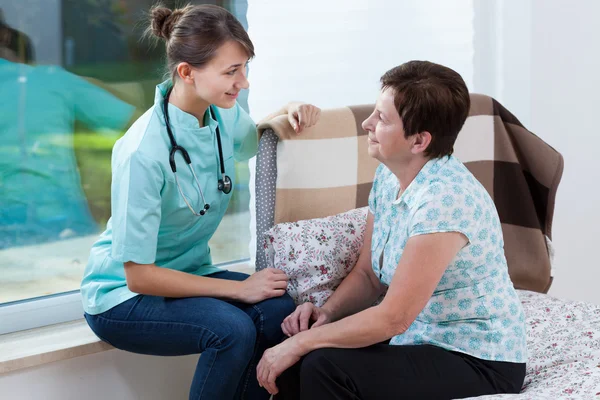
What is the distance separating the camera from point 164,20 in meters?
1.77

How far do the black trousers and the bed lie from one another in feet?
0.26

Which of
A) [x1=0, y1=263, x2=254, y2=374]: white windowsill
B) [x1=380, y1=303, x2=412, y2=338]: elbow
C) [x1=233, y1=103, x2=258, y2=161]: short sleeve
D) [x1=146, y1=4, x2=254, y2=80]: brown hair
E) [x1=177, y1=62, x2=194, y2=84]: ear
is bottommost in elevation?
[x1=0, y1=263, x2=254, y2=374]: white windowsill

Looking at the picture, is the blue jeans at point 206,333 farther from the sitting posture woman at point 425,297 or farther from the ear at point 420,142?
the ear at point 420,142

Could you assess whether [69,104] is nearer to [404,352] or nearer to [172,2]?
[172,2]

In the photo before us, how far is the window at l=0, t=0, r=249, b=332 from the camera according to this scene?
6.61ft

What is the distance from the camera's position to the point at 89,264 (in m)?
1.83

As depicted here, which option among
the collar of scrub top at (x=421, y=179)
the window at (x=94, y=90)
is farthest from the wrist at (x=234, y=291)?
the window at (x=94, y=90)

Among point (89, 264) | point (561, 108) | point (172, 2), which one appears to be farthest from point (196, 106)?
point (561, 108)

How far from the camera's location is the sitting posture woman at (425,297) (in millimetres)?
1468

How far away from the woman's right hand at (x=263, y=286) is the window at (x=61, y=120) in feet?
2.17

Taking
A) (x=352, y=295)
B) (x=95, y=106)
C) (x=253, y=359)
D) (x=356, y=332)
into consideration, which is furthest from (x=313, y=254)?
(x=95, y=106)

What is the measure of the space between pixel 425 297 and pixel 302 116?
72 cm

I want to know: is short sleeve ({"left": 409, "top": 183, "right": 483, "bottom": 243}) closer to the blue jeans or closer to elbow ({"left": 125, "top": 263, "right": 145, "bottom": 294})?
the blue jeans

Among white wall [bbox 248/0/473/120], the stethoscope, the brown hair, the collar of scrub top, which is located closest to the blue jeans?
the stethoscope
